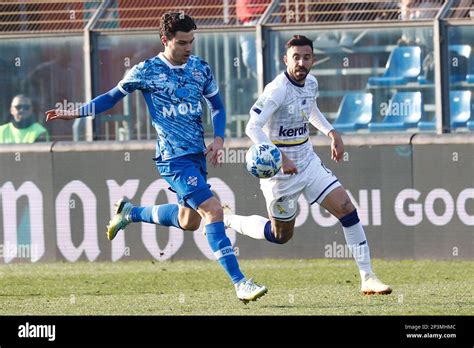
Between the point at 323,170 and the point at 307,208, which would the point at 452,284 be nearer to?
the point at 323,170

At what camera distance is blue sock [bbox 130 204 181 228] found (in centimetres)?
1130

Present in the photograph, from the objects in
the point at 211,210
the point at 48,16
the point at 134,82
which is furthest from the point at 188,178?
the point at 48,16

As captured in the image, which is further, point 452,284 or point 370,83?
point 370,83

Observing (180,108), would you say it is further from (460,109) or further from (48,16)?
(48,16)

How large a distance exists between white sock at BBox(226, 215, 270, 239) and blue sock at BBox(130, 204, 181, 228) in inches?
31.9

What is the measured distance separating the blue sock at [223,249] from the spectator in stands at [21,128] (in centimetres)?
556

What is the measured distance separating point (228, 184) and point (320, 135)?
3.78 feet

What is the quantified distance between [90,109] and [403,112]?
4977 mm

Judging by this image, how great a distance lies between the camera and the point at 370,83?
1459cm

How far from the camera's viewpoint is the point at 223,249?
1027 cm

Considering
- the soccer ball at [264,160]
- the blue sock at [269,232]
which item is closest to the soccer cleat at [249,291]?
the soccer ball at [264,160]

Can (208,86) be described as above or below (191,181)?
above
